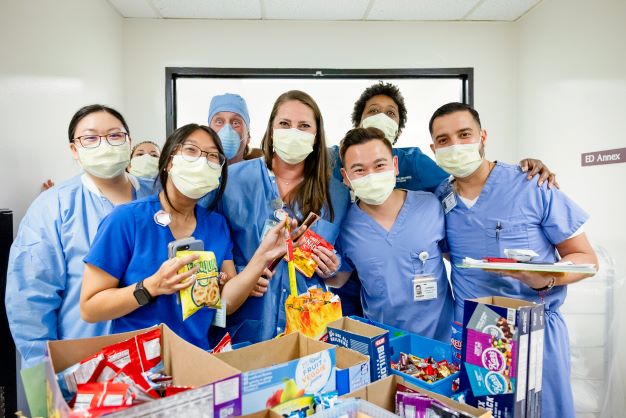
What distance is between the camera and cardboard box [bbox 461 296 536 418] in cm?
102

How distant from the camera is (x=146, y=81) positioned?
427cm

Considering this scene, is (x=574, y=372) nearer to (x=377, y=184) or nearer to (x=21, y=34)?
(x=377, y=184)

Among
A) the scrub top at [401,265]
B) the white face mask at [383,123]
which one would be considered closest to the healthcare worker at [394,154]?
the white face mask at [383,123]

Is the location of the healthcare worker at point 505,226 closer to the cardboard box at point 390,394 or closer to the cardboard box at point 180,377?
the cardboard box at point 390,394

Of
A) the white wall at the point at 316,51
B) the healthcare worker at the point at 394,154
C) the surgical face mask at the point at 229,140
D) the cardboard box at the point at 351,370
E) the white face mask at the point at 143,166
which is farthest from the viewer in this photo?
the white wall at the point at 316,51

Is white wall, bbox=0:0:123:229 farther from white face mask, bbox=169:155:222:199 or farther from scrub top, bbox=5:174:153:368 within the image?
white face mask, bbox=169:155:222:199

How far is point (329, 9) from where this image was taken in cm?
407

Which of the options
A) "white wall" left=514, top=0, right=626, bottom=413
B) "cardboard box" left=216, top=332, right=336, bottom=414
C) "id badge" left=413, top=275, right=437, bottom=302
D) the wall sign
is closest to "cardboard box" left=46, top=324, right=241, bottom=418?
"cardboard box" left=216, top=332, right=336, bottom=414

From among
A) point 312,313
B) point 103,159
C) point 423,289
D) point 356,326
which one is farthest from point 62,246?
point 423,289

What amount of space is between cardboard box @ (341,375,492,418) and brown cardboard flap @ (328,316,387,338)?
0.23 metres

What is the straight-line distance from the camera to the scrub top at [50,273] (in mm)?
1835

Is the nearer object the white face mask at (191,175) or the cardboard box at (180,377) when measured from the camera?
the cardboard box at (180,377)

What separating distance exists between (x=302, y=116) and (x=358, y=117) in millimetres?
1027

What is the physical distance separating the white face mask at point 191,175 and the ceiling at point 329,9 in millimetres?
2779
